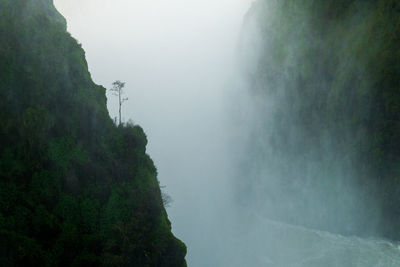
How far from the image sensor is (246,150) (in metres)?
65.9

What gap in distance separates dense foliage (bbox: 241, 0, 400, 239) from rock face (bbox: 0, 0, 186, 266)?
21.8 meters

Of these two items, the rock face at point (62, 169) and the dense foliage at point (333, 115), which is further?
the dense foliage at point (333, 115)

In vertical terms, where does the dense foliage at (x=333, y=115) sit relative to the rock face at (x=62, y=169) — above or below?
above

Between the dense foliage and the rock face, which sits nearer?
the rock face

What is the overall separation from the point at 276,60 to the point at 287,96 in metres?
7.68

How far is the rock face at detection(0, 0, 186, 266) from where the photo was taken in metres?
17.7

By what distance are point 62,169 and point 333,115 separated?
29.8m

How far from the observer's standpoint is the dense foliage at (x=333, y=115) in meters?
29.7

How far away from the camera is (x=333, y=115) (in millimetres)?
36031

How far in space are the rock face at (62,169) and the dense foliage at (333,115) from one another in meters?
21.8

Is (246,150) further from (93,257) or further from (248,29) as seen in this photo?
(93,257)

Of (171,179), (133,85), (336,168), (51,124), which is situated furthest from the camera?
(133,85)

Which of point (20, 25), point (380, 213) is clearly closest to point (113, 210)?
point (20, 25)

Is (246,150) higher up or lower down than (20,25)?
higher up
